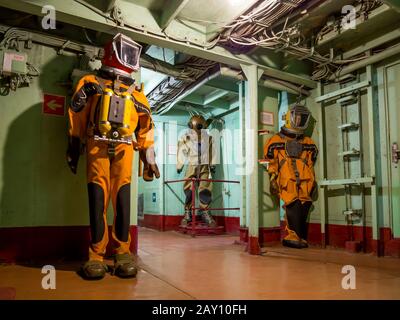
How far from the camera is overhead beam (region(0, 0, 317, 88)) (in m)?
2.79

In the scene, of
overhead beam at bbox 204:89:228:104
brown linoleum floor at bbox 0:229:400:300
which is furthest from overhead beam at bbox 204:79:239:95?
brown linoleum floor at bbox 0:229:400:300

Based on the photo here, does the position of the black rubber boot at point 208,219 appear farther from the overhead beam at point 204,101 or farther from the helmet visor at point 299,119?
the helmet visor at point 299,119

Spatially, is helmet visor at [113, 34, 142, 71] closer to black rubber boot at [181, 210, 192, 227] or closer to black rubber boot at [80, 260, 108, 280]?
black rubber boot at [80, 260, 108, 280]

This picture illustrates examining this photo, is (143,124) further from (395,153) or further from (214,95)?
(214,95)

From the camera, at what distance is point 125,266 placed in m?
2.58

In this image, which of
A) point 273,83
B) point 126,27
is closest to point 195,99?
point 273,83

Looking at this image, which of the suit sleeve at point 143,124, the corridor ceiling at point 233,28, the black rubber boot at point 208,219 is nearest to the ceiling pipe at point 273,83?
the corridor ceiling at point 233,28

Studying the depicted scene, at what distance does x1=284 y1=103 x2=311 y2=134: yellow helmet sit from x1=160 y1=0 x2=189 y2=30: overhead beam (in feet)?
6.95

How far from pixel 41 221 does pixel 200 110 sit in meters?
4.70

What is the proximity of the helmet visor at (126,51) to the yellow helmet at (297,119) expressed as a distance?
241 cm

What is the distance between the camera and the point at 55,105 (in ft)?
10.9

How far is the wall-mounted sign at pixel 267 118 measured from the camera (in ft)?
15.3
